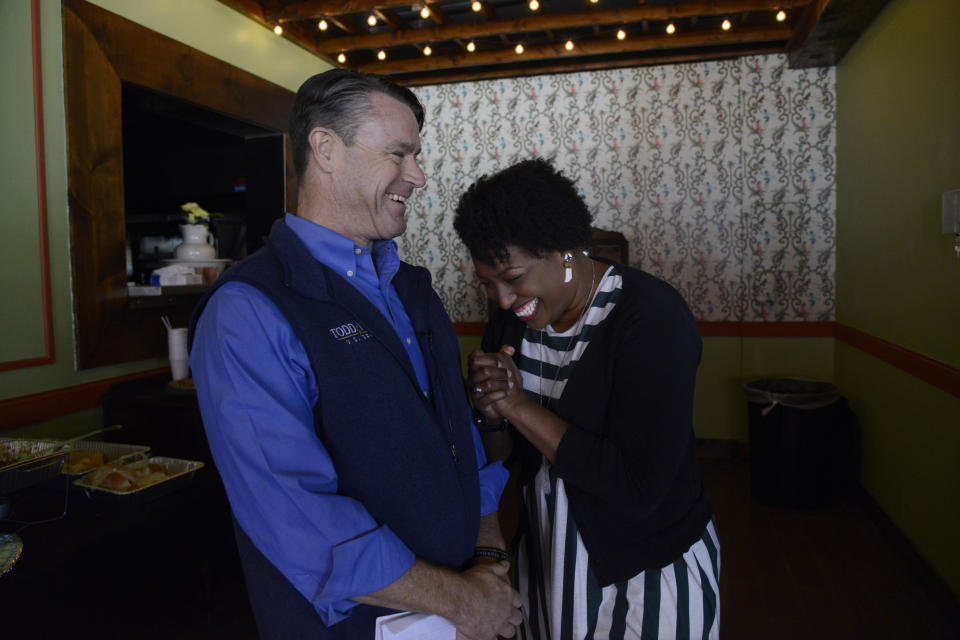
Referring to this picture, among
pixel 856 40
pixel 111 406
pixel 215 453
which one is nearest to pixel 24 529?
pixel 111 406

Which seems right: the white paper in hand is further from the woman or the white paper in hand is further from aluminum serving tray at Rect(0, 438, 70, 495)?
aluminum serving tray at Rect(0, 438, 70, 495)

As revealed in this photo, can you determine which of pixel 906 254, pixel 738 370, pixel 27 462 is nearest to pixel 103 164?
pixel 27 462

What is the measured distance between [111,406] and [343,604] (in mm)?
2338

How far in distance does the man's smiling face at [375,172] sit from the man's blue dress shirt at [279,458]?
0.31 meters

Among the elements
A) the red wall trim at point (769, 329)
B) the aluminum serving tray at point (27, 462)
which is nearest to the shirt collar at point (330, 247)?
the aluminum serving tray at point (27, 462)

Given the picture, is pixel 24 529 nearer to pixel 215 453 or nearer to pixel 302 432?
pixel 215 453

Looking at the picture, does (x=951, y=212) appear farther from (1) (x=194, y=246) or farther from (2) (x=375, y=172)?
(1) (x=194, y=246)

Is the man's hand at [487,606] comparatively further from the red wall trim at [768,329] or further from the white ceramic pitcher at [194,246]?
the red wall trim at [768,329]

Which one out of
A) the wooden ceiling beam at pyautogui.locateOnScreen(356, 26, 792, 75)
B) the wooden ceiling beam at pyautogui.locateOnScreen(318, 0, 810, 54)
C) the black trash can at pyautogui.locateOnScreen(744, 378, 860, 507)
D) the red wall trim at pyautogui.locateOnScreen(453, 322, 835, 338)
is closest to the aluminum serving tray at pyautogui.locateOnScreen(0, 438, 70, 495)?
the wooden ceiling beam at pyautogui.locateOnScreen(318, 0, 810, 54)

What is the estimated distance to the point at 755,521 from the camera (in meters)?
3.74

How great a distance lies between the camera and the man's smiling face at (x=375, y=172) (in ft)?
3.96

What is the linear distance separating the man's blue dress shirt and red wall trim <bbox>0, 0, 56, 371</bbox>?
2067 mm

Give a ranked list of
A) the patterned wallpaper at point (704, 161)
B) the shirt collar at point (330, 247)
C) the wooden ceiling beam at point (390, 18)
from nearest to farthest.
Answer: the shirt collar at point (330, 247) < the wooden ceiling beam at point (390, 18) < the patterned wallpaper at point (704, 161)

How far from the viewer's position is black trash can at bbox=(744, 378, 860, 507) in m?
3.83
